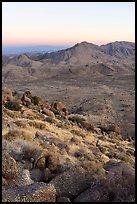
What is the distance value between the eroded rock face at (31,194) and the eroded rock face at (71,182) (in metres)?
0.82

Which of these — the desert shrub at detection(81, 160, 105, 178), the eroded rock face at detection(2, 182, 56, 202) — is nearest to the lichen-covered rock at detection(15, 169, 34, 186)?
the eroded rock face at detection(2, 182, 56, 202)

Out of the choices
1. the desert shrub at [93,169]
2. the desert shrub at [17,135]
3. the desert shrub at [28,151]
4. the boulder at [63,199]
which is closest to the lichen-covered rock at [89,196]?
the boulder at [63,199]

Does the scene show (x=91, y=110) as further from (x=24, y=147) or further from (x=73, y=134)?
(x=24, y=147)

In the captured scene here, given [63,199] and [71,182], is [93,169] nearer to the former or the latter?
[71,182]

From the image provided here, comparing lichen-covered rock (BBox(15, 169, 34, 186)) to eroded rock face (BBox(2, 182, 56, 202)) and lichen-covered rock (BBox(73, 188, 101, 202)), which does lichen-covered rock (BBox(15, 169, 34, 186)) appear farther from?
lichen-covered rock (BBox(73, 188, 101, 202))

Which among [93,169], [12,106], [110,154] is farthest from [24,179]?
[12,106]

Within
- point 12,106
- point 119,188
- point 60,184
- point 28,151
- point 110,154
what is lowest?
point 110,154

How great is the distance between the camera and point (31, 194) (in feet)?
27.7

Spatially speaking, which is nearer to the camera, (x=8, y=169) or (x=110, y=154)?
(x=8, y=169)

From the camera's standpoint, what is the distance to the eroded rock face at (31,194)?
841 centimetres

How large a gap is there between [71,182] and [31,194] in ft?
6.27

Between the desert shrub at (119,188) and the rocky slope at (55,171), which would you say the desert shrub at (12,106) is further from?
the desert shrub at (119,188)

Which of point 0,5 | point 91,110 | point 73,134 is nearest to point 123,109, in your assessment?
point 91,110

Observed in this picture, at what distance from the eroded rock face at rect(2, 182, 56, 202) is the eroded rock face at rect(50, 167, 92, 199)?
821mm
